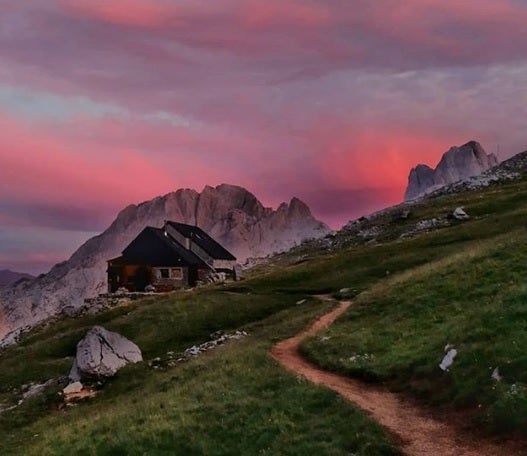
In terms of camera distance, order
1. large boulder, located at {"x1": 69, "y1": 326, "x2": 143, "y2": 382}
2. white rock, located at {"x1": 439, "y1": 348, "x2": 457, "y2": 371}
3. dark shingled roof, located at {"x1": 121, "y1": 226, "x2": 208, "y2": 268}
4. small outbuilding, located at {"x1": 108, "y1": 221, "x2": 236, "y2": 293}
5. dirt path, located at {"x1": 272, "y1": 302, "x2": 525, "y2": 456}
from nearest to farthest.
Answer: dirt path, located at {"x1": 272, "y1": 302, "x2": 525, "y2": 456}, white rock, located at {"x1": 439, "y1": 348, "x2": 457, "y2": 371}, large boulder, located at {"x1": 69, "y1": 326, "x2": 143, "y2": 382}, small outbuilding, located at {"x1": 108, "y1": 221, "x2": 236, "y2": 293}, dark shingled roof, located at {"x1": 121, "y1": 226, "x2": 208, "y2": 268}

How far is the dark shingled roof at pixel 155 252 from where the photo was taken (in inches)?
4579

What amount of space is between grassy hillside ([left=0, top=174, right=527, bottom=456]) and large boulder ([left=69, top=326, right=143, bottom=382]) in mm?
1337

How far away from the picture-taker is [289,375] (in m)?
29.7

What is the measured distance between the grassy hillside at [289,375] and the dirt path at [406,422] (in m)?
0.79

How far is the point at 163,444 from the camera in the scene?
24.6 meters

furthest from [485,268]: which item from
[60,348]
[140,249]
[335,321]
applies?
[140,249]

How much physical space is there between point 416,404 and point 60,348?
132 ft

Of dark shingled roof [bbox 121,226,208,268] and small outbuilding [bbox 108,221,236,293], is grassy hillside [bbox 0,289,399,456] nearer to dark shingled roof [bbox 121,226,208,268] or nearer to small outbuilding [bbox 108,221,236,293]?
small outbuilding [bbox 108,221,236,293]

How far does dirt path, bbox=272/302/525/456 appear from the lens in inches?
782

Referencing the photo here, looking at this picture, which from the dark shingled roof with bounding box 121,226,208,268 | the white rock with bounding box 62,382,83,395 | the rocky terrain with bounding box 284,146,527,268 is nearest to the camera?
the white rock with bounding box 62,382,83,395

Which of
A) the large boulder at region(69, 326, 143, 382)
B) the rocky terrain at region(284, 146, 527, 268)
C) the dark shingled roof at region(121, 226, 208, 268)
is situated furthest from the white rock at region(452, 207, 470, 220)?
the large boulder at region(69, 326, 143, 382)

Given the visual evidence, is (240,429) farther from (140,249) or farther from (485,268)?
(140,249)

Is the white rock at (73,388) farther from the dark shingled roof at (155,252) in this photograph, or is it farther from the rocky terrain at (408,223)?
the dark shingled roof at (155,252)

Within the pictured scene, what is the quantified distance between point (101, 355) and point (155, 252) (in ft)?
251
